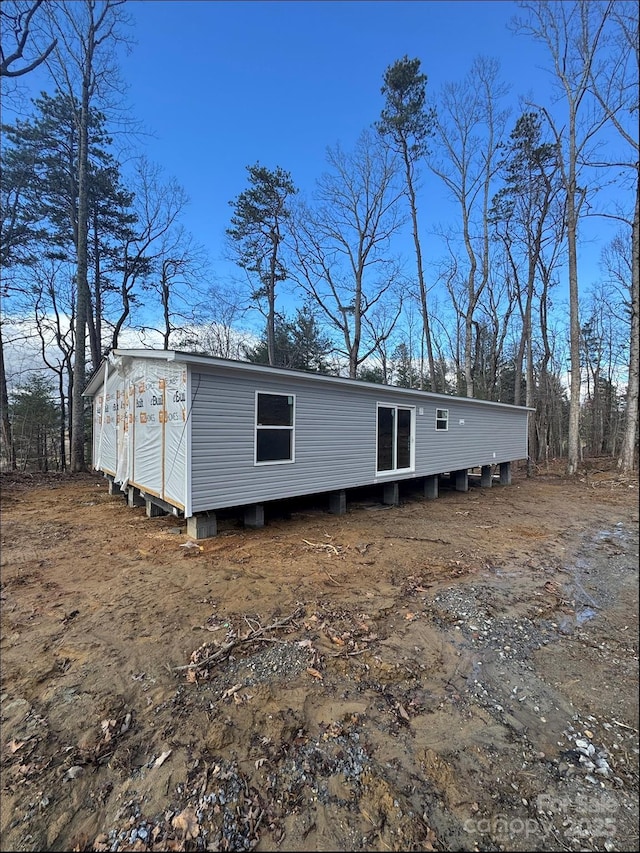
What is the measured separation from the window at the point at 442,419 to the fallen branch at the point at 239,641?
694cm

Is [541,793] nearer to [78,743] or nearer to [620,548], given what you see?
[78,743]

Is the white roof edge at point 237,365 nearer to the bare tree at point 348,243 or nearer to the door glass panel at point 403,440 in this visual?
the door glass panel at point 403,440

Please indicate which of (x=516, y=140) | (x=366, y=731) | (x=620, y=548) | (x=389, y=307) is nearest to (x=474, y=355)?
(x=389, y=307)

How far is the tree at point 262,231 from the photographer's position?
1600 cm

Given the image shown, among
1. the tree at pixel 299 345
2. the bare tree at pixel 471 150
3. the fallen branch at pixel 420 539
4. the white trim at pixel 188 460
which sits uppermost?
the bare tree at pixel 471 150

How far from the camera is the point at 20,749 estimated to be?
1846mm

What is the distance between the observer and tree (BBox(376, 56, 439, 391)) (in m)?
14.4

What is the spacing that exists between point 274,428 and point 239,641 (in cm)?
354

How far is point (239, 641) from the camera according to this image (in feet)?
9.07

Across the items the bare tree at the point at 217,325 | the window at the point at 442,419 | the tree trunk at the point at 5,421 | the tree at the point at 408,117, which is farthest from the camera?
the bare tree at the point at 217,325

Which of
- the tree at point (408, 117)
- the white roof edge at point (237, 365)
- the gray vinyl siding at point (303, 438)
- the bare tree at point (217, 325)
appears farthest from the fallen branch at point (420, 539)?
the bare tree at point (217, 325)

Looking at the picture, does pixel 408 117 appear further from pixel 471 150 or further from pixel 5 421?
pixel 5 421

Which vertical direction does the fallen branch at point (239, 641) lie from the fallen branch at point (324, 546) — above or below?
above

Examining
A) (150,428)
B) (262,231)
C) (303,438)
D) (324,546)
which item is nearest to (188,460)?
(150,428)
